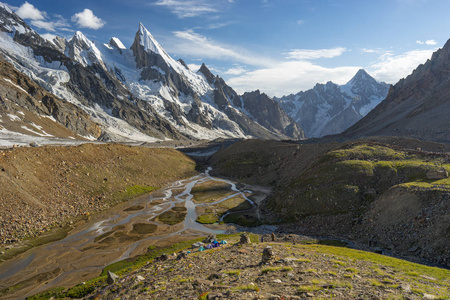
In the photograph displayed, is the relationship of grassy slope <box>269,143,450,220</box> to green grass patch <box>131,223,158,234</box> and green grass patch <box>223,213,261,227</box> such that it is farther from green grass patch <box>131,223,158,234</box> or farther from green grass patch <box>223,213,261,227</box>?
green grass patch <box>131,223,158,234</box>

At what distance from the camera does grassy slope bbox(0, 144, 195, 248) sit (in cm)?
4972

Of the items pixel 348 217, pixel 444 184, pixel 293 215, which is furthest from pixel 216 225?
pixel 444 184

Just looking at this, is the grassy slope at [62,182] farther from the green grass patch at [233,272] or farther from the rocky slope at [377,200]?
the rocky slope at [377,200]

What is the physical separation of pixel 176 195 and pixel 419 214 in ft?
208

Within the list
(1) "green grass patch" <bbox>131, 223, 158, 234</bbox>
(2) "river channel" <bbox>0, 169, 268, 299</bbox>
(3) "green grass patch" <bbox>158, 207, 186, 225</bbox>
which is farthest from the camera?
(3) "green grass patch" <bbox>158, 207, 186, 225</bbox>

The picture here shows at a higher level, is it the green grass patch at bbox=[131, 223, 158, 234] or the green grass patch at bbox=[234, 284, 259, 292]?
the green grass patch at bbox=[234, 284, 259, 292]

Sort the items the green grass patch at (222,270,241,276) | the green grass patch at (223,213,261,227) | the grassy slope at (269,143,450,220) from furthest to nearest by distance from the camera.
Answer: the green grass patch at (223,213,261,227), the grassy slope at (269,143,450,220), the green grass patch at (222,270,241,276)

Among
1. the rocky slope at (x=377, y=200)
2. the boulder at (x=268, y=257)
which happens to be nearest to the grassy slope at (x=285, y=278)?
the boulder at (x=268, y=257)

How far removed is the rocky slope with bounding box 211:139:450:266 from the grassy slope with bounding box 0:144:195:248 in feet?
143

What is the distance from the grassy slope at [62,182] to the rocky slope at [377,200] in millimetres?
43726

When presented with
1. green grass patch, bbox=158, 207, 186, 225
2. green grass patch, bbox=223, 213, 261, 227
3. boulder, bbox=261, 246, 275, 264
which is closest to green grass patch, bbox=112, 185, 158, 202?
green grass patch, bbox=158, 207, 186, 225

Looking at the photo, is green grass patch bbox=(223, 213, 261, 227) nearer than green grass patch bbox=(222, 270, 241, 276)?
No

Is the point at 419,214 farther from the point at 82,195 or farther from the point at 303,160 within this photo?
the point at 82,195

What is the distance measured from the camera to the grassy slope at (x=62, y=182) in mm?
49719
